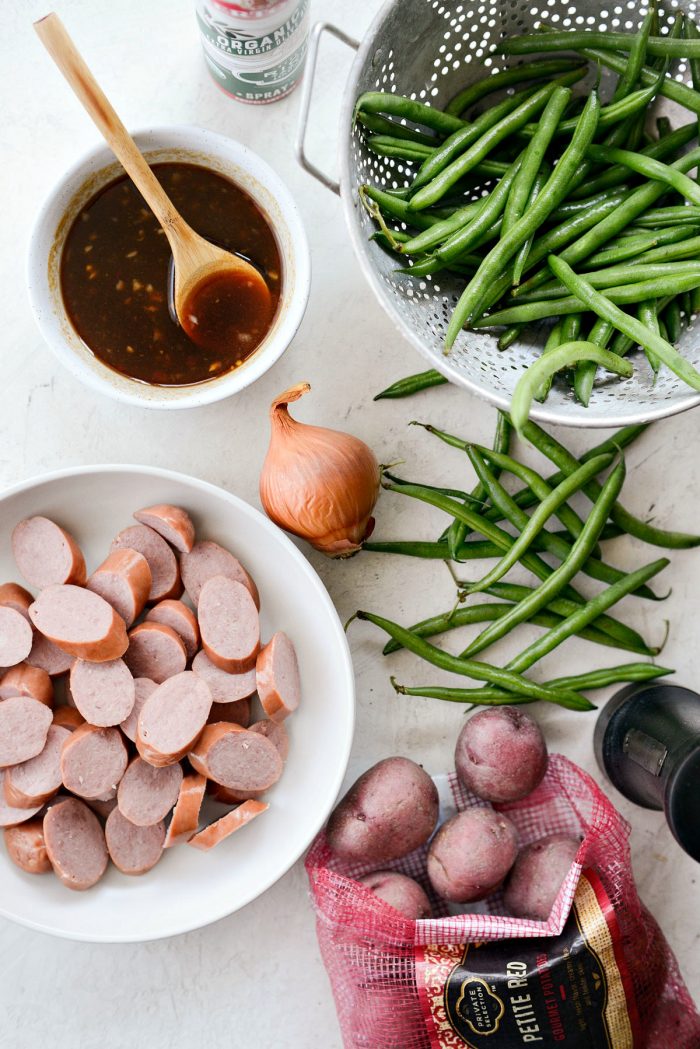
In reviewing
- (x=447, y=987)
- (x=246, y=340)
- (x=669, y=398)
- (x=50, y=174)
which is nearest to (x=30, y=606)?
(x=246, y=340)

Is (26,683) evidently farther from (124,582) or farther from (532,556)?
(532,556)

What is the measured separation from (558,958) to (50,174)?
1.42m

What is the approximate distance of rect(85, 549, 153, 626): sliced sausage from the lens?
1.26 metres

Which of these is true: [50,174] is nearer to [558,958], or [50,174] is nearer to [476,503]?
[476,503]

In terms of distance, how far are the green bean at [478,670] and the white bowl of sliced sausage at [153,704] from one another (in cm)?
11

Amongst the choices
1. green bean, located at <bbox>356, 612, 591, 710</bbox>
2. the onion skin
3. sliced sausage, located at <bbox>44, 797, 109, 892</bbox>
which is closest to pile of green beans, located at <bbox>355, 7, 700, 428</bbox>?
the onion skin

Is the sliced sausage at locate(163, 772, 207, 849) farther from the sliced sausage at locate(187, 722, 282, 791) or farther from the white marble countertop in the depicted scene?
the white marble countertop

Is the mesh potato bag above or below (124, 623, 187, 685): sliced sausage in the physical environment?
below

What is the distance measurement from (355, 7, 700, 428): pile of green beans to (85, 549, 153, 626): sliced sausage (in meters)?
0.57

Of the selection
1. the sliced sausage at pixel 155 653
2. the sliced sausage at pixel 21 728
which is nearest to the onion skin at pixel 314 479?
the sliced sausage at pixel 155 653

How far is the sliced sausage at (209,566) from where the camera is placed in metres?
1.33

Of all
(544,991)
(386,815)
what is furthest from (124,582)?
(544,991)

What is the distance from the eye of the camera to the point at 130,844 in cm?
130

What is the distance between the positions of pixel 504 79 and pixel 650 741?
994 mm
